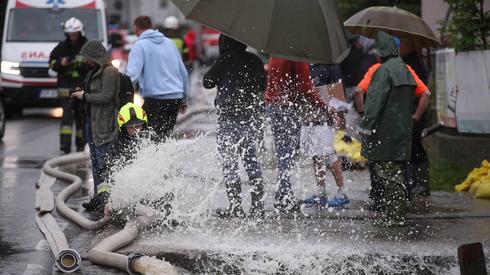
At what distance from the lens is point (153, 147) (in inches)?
393

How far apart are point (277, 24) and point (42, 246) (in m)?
2.65

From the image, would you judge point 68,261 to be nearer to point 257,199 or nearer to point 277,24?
point 277,24

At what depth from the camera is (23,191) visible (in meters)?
12.4

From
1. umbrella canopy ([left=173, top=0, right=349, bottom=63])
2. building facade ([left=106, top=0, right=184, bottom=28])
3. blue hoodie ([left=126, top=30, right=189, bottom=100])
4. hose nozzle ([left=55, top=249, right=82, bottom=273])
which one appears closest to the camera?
hose nozzle ([left=55, top=249, right=82, bottom=273])

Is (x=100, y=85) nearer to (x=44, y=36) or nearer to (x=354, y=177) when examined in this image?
(x=354, y=177)

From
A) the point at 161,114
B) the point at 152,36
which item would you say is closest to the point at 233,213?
the point at 161,114

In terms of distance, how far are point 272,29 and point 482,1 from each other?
5.00 metres

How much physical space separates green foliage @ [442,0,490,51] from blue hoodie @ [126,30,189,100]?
371 cm

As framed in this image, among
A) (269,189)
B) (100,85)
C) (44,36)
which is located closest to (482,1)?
(269,189)

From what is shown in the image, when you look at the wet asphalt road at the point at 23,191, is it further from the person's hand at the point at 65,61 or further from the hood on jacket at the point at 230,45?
the hood on jacket at the point at 230,45

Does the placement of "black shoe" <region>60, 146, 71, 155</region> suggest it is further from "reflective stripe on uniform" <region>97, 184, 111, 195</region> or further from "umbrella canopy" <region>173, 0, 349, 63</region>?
"umbrella canopy" <region>173, 0, 349, 63</region>

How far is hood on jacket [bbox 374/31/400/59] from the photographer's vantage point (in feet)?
33.5

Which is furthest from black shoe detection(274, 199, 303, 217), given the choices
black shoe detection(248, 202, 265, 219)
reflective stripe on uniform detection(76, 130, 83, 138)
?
reflective stripe on uniform detection(76, 130, 83, 138)

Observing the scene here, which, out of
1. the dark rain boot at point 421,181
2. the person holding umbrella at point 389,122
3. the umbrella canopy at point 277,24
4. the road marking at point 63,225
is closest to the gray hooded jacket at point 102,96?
the road marking at point 63,225
